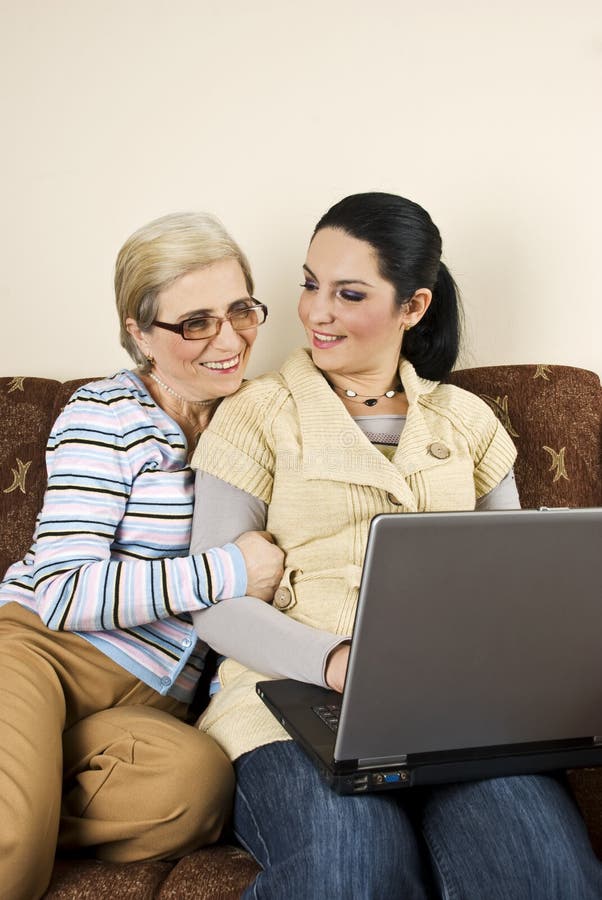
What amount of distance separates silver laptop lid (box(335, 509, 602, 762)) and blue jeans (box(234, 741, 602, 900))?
0.12m

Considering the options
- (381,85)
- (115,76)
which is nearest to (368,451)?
(381,85)

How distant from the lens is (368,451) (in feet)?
4.90

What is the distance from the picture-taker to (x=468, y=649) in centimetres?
103

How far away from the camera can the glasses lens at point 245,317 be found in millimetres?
1614

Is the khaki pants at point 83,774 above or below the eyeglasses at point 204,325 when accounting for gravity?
below

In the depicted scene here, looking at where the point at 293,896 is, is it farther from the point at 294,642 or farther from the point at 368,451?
the point at 368,451

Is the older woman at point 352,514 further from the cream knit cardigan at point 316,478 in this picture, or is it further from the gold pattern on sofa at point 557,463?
the gold pattern on sofa at point 557,463

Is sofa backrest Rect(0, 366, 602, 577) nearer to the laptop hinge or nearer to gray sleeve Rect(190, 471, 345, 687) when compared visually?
gray sleeve Rect(190, 471, 345, 687)

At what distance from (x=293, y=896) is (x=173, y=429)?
77 centimetres

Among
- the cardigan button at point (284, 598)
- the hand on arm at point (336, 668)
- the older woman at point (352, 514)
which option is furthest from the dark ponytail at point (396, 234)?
the hand on arm at point (336, 668)

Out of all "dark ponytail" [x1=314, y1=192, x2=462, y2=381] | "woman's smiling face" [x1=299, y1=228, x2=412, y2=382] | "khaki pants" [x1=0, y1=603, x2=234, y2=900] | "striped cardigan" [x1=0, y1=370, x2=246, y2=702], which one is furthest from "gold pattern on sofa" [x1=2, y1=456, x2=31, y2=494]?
"dark ponytail" [x1=314, y1=192, x2=462, y2=381]

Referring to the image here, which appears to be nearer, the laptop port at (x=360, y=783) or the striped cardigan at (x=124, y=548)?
the laptop port at (x=360, y=783)

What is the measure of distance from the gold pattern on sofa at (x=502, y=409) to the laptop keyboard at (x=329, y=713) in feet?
2.44

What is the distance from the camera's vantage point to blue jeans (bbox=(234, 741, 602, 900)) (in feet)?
3.59
